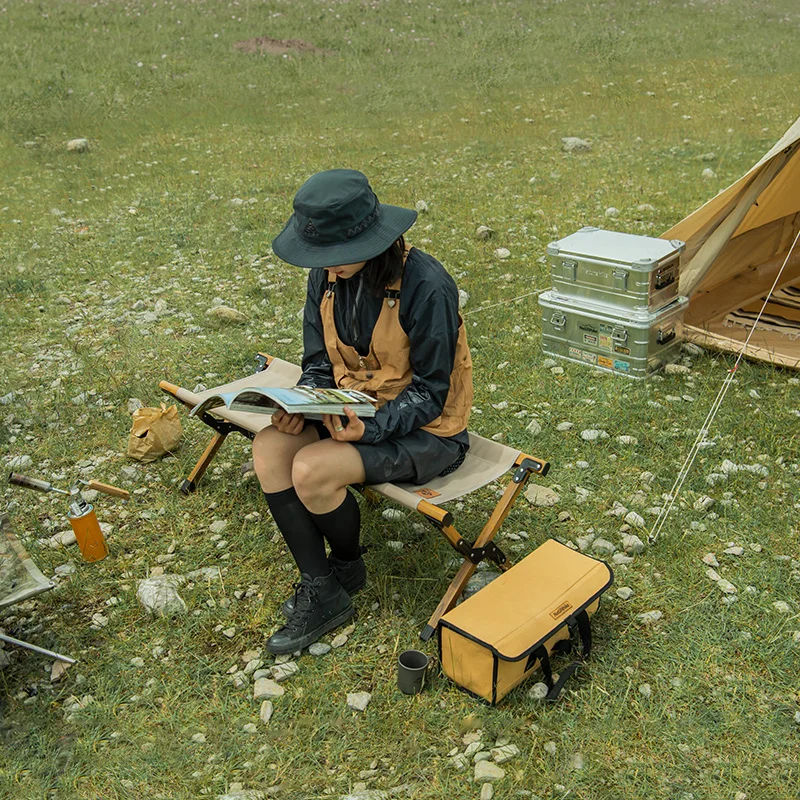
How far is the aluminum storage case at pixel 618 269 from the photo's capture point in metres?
6.29

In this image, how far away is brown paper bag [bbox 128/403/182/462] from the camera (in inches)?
226

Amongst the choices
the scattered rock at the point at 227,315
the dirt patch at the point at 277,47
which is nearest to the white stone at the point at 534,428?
the scattered rock at the point at 227,315

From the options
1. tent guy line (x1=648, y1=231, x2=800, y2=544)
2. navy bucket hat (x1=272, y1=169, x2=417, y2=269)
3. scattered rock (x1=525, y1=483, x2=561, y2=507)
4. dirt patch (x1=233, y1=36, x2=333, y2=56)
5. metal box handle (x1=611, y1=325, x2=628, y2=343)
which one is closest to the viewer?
navy bucket hat (x1=272, y1=169, x2=417, y2=269)

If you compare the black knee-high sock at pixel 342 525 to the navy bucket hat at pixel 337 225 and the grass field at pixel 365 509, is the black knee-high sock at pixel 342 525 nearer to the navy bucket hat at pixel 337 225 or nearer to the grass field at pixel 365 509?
the grass field at pixel 365 509

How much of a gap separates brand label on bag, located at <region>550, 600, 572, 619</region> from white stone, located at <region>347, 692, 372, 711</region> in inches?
34.0

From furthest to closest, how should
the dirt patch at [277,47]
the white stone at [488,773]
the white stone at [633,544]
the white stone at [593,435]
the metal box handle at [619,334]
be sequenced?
the dirt patch at [277,47] → the metal box handle at [619,334] → the white stone at [593,435] → the white stone at [633,544] → the white stone at [488,773]

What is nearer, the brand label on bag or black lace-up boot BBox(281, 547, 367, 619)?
the brand label on bag

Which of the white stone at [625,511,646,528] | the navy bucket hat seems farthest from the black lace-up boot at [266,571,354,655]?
the white stone at [625,511,646,528]

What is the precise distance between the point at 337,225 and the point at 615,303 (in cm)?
319

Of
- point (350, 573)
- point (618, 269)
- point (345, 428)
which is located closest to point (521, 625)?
point (350, 573)

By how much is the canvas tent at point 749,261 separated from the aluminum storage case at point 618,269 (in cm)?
28

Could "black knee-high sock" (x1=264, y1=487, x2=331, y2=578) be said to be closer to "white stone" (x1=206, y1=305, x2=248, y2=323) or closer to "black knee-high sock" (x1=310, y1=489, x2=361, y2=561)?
"black knee-high sock" (x1=310, y1=489, x2=361, y2=561)

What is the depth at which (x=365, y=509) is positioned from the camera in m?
5.18

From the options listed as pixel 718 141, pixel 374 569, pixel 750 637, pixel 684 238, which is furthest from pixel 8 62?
pixel 750 637
